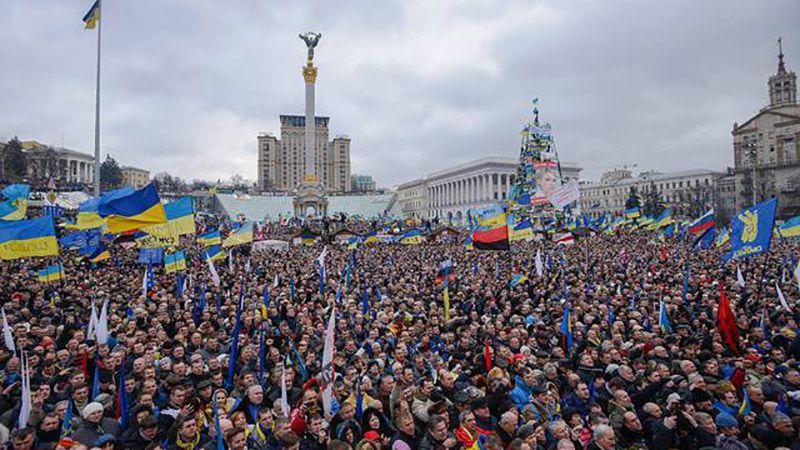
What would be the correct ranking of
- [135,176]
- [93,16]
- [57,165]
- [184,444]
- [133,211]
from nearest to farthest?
1. [184,444]
2. [133,211]
3. [93,16]
4. [57,165]
5. [135,176]

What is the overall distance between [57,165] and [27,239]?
78777mm

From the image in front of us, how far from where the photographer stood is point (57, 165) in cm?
7594

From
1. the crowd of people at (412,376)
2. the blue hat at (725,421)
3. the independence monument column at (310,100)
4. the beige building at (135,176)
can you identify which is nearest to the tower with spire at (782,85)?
the independence monument column at (310,100)

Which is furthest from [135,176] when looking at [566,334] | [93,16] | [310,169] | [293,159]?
[566,334]

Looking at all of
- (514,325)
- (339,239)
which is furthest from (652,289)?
(339,239)

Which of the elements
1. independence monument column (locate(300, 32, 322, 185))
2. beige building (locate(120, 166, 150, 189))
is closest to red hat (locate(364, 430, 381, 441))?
independence monument column (locate(300, 32, 322, 185))

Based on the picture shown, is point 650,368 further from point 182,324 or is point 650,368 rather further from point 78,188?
point 78,188

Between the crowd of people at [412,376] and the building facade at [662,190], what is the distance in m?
69.4

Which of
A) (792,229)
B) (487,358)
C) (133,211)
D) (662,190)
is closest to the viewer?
(487,358)

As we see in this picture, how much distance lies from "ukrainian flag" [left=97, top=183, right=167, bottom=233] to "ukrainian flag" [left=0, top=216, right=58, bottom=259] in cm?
192

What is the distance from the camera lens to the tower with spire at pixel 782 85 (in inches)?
3137

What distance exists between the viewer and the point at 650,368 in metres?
6.12

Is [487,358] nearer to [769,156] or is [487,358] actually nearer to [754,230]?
[754,230]

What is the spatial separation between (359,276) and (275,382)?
1130cm
